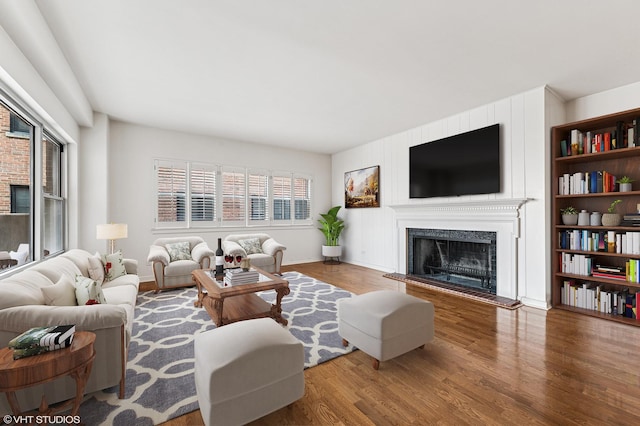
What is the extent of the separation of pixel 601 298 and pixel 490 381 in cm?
266

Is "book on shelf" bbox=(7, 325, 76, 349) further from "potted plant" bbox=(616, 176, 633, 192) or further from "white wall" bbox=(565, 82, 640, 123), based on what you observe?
"white wall" bbox=(565, 82, 640, 123)

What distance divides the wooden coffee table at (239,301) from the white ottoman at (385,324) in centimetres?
87

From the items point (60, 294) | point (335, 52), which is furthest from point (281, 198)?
point (60, 294)

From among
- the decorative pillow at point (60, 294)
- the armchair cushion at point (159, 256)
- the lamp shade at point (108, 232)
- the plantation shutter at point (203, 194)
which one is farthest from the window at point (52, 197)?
the plantation shutter at point (203, 194)

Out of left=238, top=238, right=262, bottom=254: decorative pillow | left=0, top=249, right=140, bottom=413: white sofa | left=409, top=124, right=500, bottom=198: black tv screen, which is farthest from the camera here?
left=238, top=238, right=262, bottom=254: decorative pillow

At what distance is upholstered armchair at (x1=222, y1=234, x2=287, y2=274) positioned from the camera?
515 cm

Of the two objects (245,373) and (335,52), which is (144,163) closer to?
(335,52)

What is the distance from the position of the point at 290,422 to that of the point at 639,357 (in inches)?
122

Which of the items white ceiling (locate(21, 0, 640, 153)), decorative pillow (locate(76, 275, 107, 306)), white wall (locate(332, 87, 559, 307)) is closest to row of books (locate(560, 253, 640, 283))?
white wall (locate(332, 87, 559, 307))

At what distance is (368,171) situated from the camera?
6.57m

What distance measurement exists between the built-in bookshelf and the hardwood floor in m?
0.49

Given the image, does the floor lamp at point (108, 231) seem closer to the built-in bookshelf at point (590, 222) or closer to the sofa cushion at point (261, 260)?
the sofa cushion at point (261, 260)

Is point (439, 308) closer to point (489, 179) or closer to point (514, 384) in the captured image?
point (514, 384)

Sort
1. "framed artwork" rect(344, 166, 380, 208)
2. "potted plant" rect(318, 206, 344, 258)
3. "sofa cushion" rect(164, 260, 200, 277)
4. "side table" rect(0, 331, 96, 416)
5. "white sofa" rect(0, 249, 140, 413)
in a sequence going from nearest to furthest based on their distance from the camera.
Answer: "side table" rect(0, 331, 96, 416) → "white sofa" rect(0, 249, 140, 413) → "sofa cushion" rect(164, 260, 200, 277) → "framed artwork" rect(344, 166, 380, 208) → "potted plant" rect(318, 206, 344, 258)
